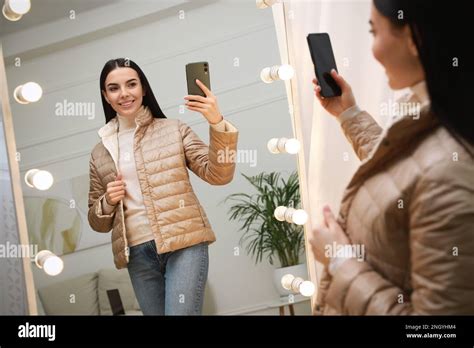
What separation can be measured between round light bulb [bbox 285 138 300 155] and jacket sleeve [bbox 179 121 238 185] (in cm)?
14

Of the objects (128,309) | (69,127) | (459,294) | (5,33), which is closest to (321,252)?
(459,294)

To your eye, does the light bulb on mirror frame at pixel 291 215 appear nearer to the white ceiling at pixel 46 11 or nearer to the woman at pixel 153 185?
the woman at pixel 153 185

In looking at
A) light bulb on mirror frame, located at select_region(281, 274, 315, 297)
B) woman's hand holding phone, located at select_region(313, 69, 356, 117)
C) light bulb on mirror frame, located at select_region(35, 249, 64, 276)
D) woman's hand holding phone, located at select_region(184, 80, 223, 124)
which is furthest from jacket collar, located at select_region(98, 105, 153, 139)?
light bulb on mirror frame, located at select_region(281, 274, 315, 297)

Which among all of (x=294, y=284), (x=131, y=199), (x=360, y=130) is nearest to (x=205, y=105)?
(x=131, y=199)

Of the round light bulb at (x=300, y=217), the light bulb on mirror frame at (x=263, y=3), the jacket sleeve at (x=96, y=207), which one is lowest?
the round light bulb at (x=300, y=217)

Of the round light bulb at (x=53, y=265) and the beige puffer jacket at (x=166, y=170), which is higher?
the beige puffer jacket at (x=166, y=170)

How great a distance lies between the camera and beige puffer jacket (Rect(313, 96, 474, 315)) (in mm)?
1678

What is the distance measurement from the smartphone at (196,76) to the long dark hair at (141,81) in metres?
0.10

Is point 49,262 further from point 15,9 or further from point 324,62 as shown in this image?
point 324,62

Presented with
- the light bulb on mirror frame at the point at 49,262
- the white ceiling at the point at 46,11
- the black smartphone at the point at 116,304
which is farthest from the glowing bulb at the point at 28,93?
the black smartphone at the point at 116,304

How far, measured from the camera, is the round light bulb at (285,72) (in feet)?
6.19

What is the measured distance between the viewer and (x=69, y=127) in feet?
6.14

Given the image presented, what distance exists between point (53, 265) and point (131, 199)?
10.6 inches
